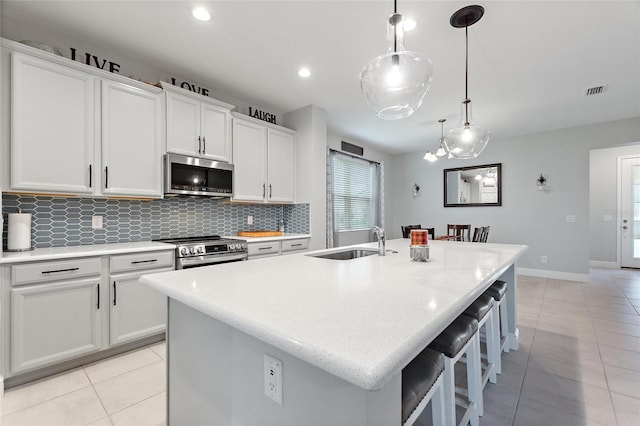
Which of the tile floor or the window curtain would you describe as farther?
the window curtain

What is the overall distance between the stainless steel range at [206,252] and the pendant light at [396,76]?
2.04m

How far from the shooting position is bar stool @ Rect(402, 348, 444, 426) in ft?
3.21

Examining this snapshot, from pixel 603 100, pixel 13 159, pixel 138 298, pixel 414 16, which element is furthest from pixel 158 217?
pixel 603 100

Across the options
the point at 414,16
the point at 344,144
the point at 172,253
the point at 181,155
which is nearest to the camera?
the point at 414,16

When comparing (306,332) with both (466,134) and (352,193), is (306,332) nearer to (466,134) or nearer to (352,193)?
(466,134)

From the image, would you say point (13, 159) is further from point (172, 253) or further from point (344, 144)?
point (344, 144)

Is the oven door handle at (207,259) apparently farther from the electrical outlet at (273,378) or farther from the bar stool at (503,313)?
the bar stool at (503,313)

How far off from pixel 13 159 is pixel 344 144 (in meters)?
4.42

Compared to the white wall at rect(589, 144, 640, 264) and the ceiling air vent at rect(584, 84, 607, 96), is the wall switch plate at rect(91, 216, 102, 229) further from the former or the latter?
the white wall at rect(589, 144, 640, 264)

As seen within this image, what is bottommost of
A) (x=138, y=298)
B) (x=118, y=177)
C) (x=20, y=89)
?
(x=138, y=298)

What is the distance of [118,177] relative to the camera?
2.50 meters

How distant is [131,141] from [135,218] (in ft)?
2.56

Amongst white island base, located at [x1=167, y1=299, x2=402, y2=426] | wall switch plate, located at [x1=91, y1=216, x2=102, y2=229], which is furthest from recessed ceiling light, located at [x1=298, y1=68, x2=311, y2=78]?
white island base, located at [x1=167, y1=299, x2=402, y2=426]

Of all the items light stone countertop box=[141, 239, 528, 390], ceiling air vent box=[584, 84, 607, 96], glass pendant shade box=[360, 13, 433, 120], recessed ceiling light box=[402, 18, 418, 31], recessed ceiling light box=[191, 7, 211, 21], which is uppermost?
ceiling air vent box=[584, 84, 607, 96]
